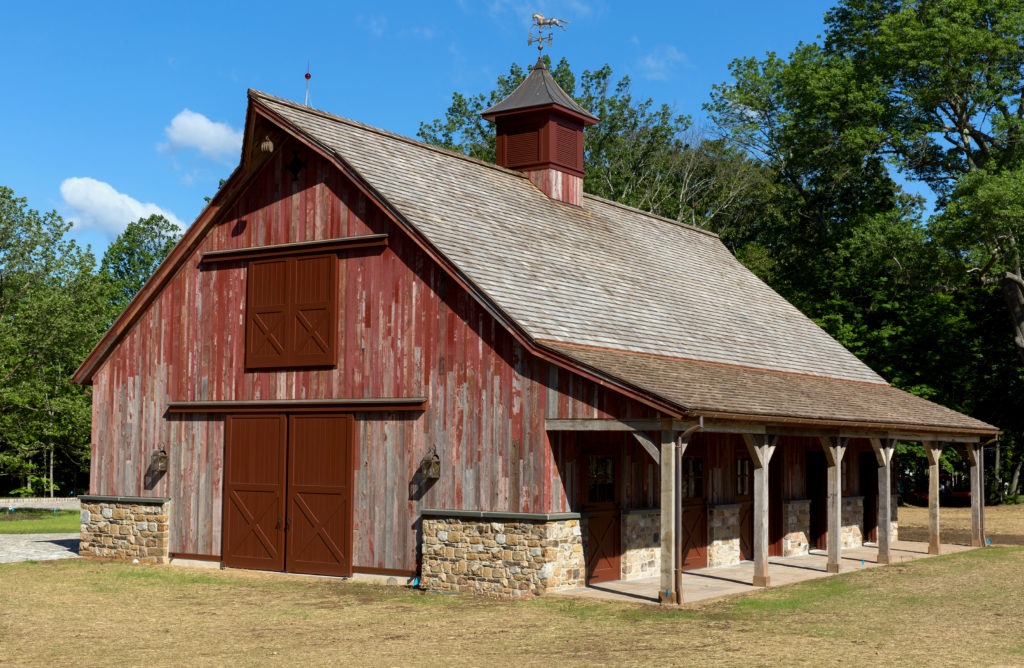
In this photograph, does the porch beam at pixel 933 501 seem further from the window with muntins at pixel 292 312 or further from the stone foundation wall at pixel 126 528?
the stone foundation wall at pixel 126 528

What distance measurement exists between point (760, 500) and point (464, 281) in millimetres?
5157

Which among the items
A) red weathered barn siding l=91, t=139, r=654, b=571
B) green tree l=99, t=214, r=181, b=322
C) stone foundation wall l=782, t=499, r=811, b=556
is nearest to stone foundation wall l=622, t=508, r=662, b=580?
red weathered barn siding l=91, t=139, r=654, b=571

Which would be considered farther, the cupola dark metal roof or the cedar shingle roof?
the cupola dark metal roof

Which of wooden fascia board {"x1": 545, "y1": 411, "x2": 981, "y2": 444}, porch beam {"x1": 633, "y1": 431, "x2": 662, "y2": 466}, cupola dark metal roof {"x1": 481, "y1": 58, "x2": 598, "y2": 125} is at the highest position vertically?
cupola dark metal roof {"x1": 481, "y1": 58, "x2": 598, "y2": 125}

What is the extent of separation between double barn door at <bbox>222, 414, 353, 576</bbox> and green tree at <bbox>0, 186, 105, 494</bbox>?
2145 centimetres

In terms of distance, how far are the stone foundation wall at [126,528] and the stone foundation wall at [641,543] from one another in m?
7.76

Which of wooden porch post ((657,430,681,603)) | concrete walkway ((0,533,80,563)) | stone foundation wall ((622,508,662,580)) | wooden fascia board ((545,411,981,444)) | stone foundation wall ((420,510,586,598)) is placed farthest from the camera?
concrete walkway ((0,533,80,563))

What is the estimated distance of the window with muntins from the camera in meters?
18.1

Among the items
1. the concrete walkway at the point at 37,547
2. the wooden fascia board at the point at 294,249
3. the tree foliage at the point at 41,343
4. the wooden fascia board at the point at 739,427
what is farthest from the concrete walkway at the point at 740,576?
the tree foliage at the point at 41,343

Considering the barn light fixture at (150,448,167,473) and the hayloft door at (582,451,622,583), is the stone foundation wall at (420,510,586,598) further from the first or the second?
the barn light fixture at (150,448,167,473)

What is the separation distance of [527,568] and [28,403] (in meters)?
28.9

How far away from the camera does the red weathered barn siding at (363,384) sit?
16.0 metres

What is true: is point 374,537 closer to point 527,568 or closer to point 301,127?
point 527,568

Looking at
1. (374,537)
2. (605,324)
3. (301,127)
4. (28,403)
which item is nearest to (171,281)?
(301,127)
